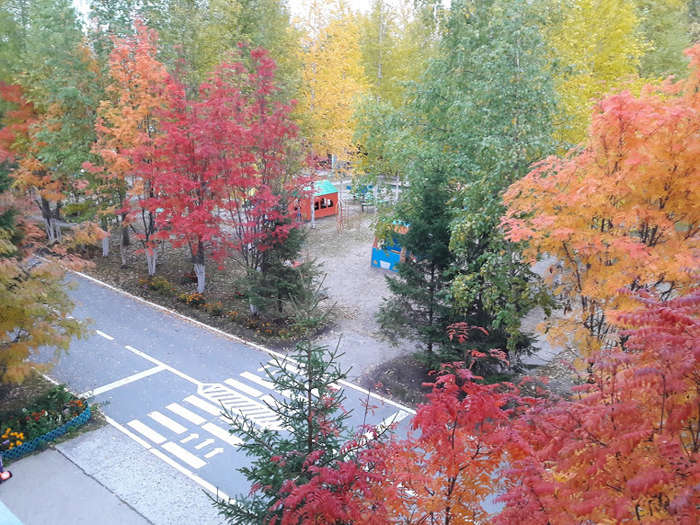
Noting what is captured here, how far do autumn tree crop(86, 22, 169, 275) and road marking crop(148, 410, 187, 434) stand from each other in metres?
7.27

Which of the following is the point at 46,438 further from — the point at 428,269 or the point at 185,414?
the point at 428,269

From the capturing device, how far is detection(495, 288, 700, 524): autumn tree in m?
3.80

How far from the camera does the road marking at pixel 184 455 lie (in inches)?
391

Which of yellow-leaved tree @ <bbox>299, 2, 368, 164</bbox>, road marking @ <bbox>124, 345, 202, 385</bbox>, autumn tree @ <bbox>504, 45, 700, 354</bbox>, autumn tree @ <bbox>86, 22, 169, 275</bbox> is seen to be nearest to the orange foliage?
autumn tree @ <bbox>86, 22, 169, 275</bbox>

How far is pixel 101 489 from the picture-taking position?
9.11 m

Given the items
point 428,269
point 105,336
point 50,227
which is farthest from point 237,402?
point 50,227

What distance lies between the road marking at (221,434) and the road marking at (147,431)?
Result: 3.07 feet

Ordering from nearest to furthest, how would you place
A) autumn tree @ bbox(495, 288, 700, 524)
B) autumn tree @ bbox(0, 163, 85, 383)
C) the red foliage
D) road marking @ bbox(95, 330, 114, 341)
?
autumn tree @ bbox(495, 288, 700, 524), autumn tree @ bbox(0, 163, 85, 383), road marking @ bbox(95, 330, 114, 341), the red foliage

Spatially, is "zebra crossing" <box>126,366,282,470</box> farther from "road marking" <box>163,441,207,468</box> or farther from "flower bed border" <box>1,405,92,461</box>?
"flower bed border" <box>1,405,92,461</box>

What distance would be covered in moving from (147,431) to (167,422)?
0.46 metres

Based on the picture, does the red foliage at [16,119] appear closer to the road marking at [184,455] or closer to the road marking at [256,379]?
the road marking at [256,379]

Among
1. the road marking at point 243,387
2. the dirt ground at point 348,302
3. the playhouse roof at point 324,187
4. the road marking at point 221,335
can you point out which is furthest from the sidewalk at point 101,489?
the playhouse roof at point 324,187

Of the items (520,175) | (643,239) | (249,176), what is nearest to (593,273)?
(643,239)

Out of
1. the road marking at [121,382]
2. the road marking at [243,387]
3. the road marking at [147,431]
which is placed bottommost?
the road marking at [147,431]
